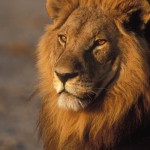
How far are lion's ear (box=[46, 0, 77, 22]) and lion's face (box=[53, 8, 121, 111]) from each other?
19cm

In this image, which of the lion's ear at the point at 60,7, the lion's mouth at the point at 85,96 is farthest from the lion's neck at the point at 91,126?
the lion's ear at the point at 60,7

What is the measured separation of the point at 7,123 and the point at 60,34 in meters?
4.98

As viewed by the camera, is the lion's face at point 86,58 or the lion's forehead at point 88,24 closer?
the lion's face at point 86,58

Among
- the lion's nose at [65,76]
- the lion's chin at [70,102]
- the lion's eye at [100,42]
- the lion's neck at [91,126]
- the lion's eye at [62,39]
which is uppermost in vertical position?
the lion's eye at [62,39]

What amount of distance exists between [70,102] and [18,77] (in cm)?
921

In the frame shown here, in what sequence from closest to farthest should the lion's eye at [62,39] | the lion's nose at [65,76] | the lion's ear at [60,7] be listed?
the lion's nose at [65,76], the lion's eye at [62,39], the lion's ear at [60,7]

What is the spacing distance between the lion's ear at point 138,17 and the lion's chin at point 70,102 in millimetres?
771

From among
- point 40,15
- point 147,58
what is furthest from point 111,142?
point 40,15

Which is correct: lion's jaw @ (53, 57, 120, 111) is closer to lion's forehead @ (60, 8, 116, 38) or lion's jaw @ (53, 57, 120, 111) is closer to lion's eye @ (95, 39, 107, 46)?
lion's eye @ (95, 39, 107, 46)

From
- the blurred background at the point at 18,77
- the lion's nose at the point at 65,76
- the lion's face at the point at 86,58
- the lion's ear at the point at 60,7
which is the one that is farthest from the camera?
the blurred background at the point at 18,77

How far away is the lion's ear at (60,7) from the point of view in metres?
6.37

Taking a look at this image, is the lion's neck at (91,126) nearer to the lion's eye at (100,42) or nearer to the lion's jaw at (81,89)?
the lion's jaw at (81,89)

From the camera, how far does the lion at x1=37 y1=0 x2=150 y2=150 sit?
587 cm

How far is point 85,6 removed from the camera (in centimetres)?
627
